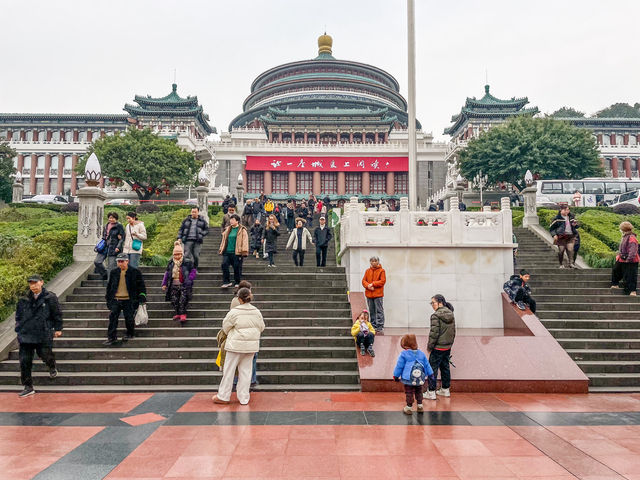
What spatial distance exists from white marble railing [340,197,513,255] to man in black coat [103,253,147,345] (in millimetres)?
5050

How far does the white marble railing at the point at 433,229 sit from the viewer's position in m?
10.8

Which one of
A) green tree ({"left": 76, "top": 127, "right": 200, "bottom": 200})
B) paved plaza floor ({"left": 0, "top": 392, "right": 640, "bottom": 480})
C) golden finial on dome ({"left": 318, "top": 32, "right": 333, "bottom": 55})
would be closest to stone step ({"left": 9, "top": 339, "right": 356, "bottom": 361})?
paved plaza floor ({"left": 0, "top": 392, "right": 640, "bottom": 480})

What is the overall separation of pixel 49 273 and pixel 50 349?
13.3ft

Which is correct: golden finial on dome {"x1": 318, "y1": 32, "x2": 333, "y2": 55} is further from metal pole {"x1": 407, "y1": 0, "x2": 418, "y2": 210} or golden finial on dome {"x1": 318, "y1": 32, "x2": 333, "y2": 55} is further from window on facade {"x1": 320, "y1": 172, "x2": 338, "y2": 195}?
metal pole {"x1": 407, "y1": 0, "x2": 418, "y2": 210}

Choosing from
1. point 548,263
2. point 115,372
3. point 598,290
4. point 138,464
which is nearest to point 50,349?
point 115,372

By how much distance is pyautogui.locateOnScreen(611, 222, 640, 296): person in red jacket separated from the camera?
10328 millimetres

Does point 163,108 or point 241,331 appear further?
point 163,108

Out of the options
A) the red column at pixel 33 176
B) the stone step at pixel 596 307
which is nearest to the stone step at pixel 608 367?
the stone step at pixel 596 307

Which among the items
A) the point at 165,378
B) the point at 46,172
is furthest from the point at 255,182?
the point at 165,378

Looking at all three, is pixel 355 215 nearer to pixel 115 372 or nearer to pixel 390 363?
pixel 390 363

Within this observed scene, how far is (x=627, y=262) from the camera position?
420 inches

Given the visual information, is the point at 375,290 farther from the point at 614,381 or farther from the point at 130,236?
the point at 130,236

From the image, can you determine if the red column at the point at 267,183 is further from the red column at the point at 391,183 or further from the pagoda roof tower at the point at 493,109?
the pagoda roof tower at the point at 493,109

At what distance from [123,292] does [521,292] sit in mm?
8104
